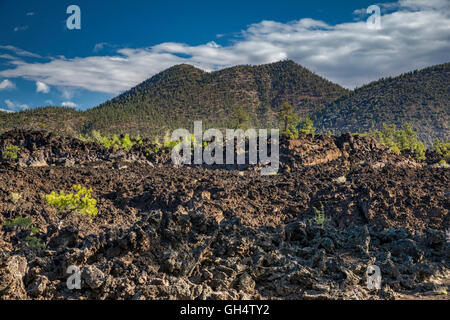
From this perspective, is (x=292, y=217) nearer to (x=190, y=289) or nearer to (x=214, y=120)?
(x=190, y=289)

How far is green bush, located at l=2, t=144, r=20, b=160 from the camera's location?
26.8 m

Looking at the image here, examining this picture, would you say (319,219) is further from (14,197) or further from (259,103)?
(259,103)

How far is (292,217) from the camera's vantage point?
16.1m

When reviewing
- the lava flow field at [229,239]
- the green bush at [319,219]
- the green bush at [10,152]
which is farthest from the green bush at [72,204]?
the green bush at [10,152]

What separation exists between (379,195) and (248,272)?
36.5ft

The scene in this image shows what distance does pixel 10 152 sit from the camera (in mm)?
27156

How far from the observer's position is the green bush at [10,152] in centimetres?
2684

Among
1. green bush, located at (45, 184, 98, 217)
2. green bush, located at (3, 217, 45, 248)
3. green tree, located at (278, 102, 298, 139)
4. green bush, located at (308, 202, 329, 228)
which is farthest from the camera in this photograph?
green tree, located at (278, 102, 298, 139)

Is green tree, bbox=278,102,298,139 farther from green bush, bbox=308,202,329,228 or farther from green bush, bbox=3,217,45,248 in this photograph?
green bush, bbox=3,217,45,248

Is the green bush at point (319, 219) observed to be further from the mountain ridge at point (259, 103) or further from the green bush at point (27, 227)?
the mountain ridge at point (259, 103)

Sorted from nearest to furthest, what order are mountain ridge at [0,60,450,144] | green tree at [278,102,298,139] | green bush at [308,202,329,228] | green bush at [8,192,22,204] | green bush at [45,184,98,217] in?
green bush at [308,202,329,228]
green bush at [45,184,98,217]
green bush at [8,192,22,204]
green tree at [278,102,298,139]
mountain ridge at [0,60,450,144]

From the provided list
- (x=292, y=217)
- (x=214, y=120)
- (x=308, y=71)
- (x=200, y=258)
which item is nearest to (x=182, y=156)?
(x=292, y=217)

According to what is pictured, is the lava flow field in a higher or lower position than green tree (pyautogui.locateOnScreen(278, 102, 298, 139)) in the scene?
lower

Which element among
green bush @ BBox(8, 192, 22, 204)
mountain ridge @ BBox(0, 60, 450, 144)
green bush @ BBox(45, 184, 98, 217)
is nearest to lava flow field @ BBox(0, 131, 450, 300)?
green bush @ BBox(8, 192, 22, 204)
